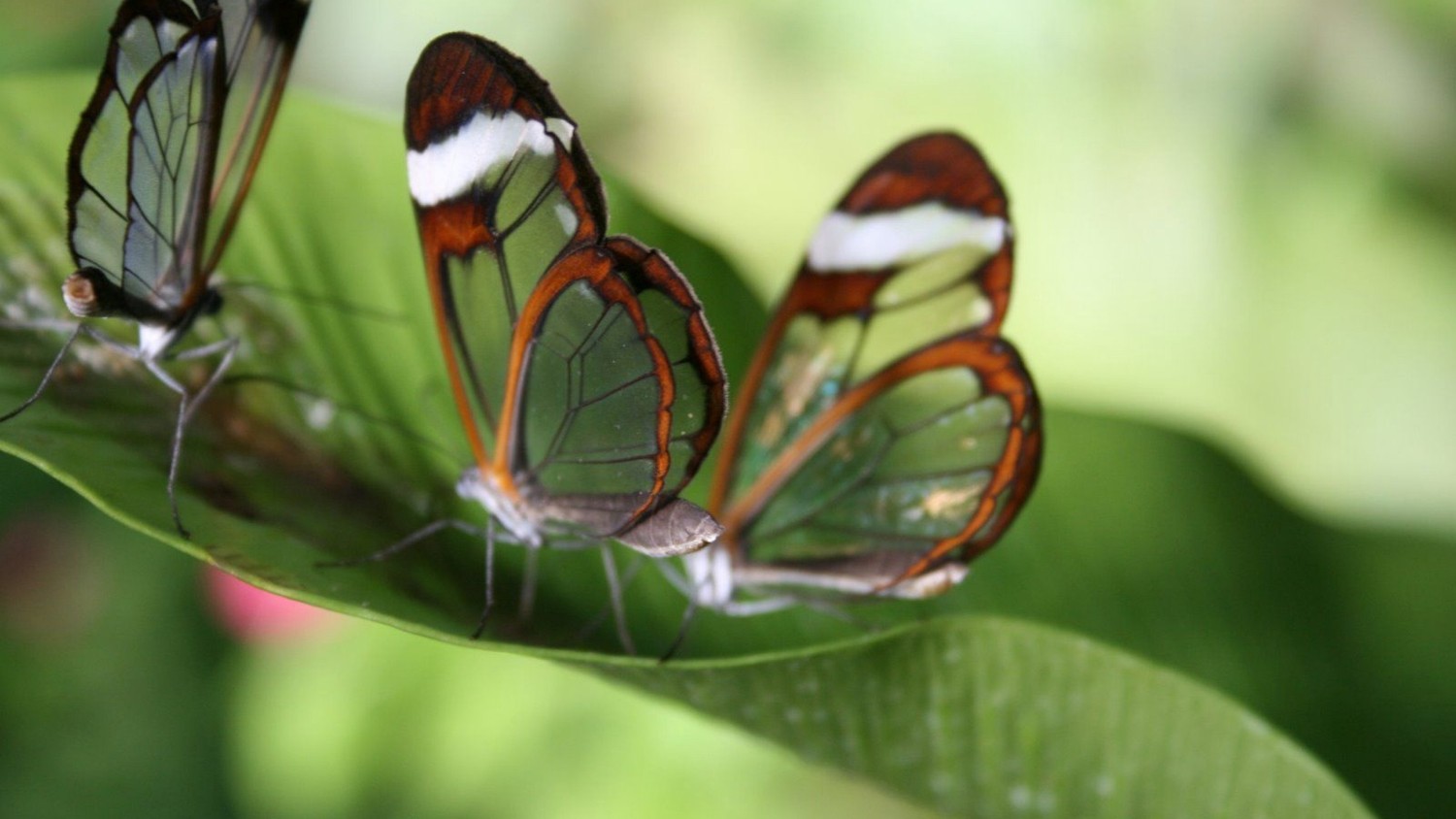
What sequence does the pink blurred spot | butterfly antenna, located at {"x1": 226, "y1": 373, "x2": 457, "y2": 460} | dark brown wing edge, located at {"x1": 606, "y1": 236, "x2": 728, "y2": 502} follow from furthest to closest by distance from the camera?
1. the pink blurred spot
2. butterfly antenna, located at {"x1": 226, "y1": 373, "x2": 457, "y2": 460}
3. dark brown wing edge, located at {"x1": 606, "y1": 236, "x2": 728, "y2": 502}

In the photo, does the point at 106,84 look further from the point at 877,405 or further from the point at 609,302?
the point at 877,405


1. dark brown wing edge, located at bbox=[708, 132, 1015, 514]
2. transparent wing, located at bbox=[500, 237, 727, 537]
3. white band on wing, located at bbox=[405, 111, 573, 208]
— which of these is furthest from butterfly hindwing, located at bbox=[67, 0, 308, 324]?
dark brown wing edge, located at bbox=[708, 132, 1015, 514]

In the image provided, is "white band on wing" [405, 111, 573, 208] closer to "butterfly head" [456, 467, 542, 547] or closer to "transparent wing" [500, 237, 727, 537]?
"transparent wing" [500, 237, 727, 537]

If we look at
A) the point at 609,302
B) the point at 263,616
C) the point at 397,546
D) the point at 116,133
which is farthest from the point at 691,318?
the point at 263,616

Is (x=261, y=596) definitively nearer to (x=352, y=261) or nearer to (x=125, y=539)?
(x=125, y=539)

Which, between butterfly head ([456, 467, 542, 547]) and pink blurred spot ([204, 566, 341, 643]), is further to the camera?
pink blurred spot ([204, 566, 341, 643])

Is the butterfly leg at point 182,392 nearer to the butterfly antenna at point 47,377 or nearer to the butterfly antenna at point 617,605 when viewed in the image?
the butterfly antenna at point 47,377
